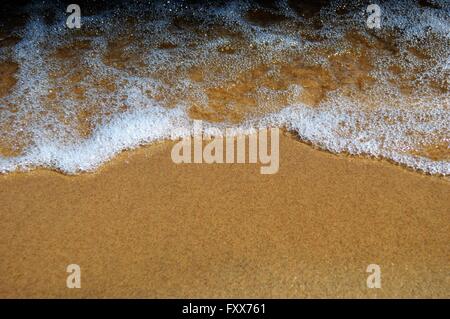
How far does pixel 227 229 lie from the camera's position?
167cm

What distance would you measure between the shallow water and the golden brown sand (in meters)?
0.16

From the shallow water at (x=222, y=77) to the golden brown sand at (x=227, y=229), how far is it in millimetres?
157

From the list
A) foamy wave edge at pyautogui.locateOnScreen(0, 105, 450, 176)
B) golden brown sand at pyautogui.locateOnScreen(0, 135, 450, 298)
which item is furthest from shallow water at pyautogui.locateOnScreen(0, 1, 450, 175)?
golden brown sand at pyautogui.locateOnScreen(0, 135, 450, 298)

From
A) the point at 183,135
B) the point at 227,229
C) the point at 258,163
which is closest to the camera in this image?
the point at 227,229

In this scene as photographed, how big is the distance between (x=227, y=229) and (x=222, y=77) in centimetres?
105

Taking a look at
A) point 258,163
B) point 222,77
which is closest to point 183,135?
point 258,163

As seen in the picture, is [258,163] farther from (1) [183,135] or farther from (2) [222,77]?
(2) [222,77]

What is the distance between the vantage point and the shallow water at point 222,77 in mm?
2105

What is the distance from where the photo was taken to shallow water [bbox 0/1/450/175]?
2105 mm

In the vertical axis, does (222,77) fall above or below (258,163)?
above

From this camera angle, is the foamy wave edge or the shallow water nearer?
the foamy wave edge

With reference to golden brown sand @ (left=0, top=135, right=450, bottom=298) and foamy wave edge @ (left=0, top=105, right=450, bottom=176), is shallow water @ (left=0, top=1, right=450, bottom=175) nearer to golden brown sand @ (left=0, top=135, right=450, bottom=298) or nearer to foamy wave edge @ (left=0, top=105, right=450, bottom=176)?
foamy wave edge @ (left=0, top=105, right=450, bottom=176)

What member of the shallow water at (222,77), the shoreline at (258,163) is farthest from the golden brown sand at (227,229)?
the shallow water at (222,77)

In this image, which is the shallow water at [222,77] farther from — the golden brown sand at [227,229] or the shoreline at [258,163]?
the golden brown sand at [227,229]
